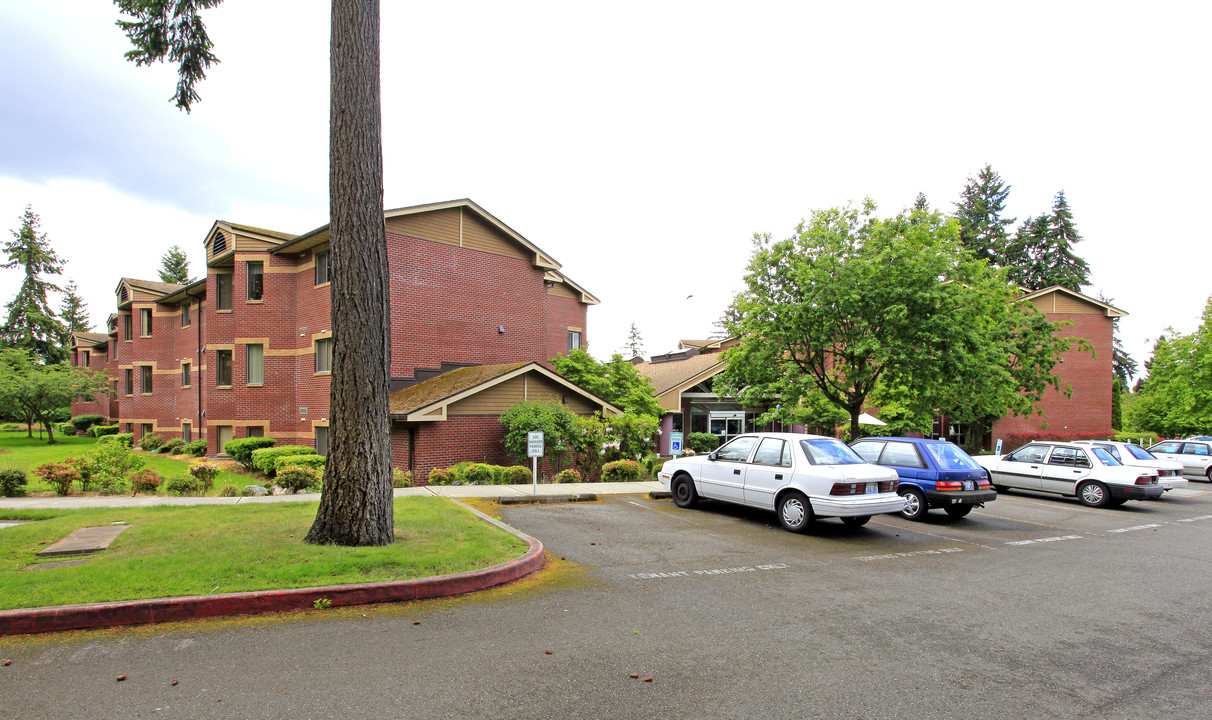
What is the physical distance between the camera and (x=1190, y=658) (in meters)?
5.45

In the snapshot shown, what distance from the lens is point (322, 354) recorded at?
909 inches

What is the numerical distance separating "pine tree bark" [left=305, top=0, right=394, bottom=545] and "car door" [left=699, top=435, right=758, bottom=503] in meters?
6.26

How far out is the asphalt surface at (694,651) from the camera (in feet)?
13.8

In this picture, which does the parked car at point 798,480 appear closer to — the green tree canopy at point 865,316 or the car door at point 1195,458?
the green tree canopy at point 865,316

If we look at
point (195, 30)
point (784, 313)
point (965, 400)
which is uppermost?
point (195, 30)

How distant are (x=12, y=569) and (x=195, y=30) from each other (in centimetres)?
750

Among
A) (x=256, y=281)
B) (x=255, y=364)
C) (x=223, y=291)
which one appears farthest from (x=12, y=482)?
(x=223, y=291)

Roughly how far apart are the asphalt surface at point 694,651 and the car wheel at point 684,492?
402 centimetres

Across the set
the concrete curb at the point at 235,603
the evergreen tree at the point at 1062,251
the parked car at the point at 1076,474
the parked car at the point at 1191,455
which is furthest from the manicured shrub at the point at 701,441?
the evergreen tree at the point at 1062,251

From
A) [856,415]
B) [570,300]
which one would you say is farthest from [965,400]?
[570,300]

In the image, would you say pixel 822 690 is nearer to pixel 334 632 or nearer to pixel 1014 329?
pixel 334 632

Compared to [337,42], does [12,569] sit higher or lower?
lower

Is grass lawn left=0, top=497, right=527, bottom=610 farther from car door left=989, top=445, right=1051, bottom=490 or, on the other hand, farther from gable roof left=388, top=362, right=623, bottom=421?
car door left=989, top=445, right=1051, bottom=490

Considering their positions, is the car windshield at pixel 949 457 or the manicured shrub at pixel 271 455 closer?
the car windshield at pixel 949 457
